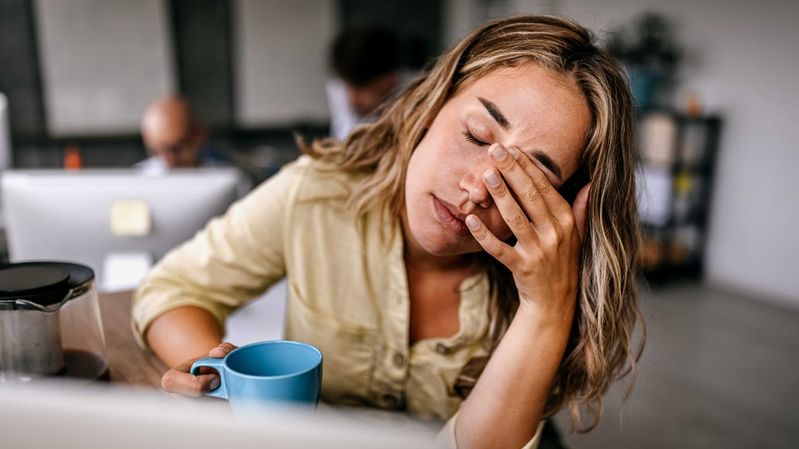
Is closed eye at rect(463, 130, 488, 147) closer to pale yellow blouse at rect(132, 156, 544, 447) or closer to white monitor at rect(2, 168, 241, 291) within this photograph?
pale yellow blouse at rect(132, 156, 544, 447)

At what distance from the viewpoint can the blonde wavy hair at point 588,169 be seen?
858 millimetres

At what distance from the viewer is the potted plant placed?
4.07 meters

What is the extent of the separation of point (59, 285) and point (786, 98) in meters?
3.96

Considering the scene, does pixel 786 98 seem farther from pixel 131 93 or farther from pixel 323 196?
pixel 131 93

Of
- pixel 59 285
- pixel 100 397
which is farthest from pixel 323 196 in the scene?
pixel 100 397

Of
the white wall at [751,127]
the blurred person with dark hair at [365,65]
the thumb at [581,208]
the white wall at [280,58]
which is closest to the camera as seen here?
the thumb at [581,208]

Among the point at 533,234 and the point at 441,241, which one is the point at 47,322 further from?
the point at 533,234

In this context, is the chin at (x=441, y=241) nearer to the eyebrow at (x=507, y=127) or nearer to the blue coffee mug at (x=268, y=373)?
the eyebrow at (x=507, y=127)

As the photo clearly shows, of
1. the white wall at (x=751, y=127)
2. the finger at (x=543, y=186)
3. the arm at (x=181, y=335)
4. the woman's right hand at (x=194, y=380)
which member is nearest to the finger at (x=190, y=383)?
the woman's right hand at (x=194, y=380)

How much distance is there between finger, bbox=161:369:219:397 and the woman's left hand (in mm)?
347

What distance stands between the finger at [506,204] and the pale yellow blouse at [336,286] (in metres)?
0.26

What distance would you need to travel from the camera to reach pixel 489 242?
79 centimetres

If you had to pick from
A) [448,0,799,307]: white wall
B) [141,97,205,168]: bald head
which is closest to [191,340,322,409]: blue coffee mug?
[141,97,205,168]: bald head

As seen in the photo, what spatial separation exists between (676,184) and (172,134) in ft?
10.3
